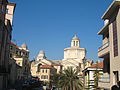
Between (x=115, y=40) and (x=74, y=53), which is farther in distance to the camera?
(x=74, y=53)

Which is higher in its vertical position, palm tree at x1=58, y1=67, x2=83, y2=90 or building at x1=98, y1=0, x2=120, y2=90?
building at x1=98, y1=0, x2=120, y2=90

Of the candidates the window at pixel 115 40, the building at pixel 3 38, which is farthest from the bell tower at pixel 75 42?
the window at pixel 115 40

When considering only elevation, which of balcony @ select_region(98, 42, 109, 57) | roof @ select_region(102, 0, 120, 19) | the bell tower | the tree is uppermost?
the bell tower

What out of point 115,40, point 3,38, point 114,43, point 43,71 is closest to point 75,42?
point 43,71

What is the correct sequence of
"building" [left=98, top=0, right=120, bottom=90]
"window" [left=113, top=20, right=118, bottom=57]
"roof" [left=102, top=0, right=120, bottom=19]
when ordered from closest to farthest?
"roof" [left=102, top=0, right=120, bottom=19] < "building" [left=98, top=0, right=120, bottom=90] < "window" [left=113, top=20, right=118, bottom=57]

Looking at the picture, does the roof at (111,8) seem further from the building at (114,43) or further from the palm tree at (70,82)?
the palm tree at (70,82)

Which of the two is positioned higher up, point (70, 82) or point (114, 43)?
point (114, 43)

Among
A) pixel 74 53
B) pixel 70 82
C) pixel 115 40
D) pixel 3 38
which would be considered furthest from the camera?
pixel 74 53

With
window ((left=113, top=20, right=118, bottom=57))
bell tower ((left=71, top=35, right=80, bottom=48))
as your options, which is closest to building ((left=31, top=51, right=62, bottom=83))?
bell tower ((left=71, top=35, right=80, bottom=48))

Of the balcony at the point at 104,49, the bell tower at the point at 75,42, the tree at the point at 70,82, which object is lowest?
the tree at the point at 70,82

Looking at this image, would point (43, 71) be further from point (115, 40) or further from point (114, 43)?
point (115, 40)

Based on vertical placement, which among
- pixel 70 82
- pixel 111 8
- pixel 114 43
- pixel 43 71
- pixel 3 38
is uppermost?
pixel 111 8

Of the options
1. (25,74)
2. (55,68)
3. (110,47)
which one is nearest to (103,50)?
(110,47)

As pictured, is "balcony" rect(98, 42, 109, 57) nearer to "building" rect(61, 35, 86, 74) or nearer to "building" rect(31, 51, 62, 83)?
"building" rect(31, 51, 62, 83)
